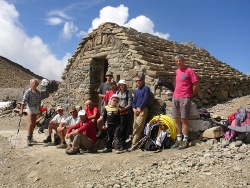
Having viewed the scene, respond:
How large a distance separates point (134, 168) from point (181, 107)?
169 cm

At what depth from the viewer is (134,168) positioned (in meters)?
5.34

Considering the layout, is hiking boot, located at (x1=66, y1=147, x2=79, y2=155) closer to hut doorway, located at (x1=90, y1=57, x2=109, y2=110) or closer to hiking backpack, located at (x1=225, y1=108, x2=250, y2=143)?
hiking backpack, located at (x1=225, y1=108, x2=250, y2=143)

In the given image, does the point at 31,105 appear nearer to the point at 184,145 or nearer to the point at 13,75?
the point at 184,145

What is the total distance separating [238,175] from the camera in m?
4.43

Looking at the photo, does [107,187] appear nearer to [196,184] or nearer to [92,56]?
[196,184]

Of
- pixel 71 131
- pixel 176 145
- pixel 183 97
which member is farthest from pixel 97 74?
pixel 176 145

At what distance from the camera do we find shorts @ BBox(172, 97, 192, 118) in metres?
6.00

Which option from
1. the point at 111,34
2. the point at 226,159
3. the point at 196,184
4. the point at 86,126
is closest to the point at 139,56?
the point at 111,34

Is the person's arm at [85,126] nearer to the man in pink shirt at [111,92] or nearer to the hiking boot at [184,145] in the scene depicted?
the man in pink shirt at [111,92]

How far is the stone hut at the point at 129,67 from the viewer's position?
26.4 ft

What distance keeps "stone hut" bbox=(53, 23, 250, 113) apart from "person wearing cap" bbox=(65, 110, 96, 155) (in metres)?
1.83

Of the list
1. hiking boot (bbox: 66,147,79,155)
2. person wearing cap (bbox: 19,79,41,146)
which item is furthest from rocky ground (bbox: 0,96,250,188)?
person wearing cap (bbox: 19,79,41,146)

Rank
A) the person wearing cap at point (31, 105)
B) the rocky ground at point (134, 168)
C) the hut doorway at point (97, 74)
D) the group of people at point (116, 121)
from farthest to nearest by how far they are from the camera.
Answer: the hut doorway at point (97, 74), the person wearing cap at point (31, 105), the group of people at point (116, 121), the rocky ground at point (134, 168)

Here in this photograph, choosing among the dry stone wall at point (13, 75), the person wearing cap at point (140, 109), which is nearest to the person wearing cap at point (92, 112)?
the person wearing cap at point (140, 109)
